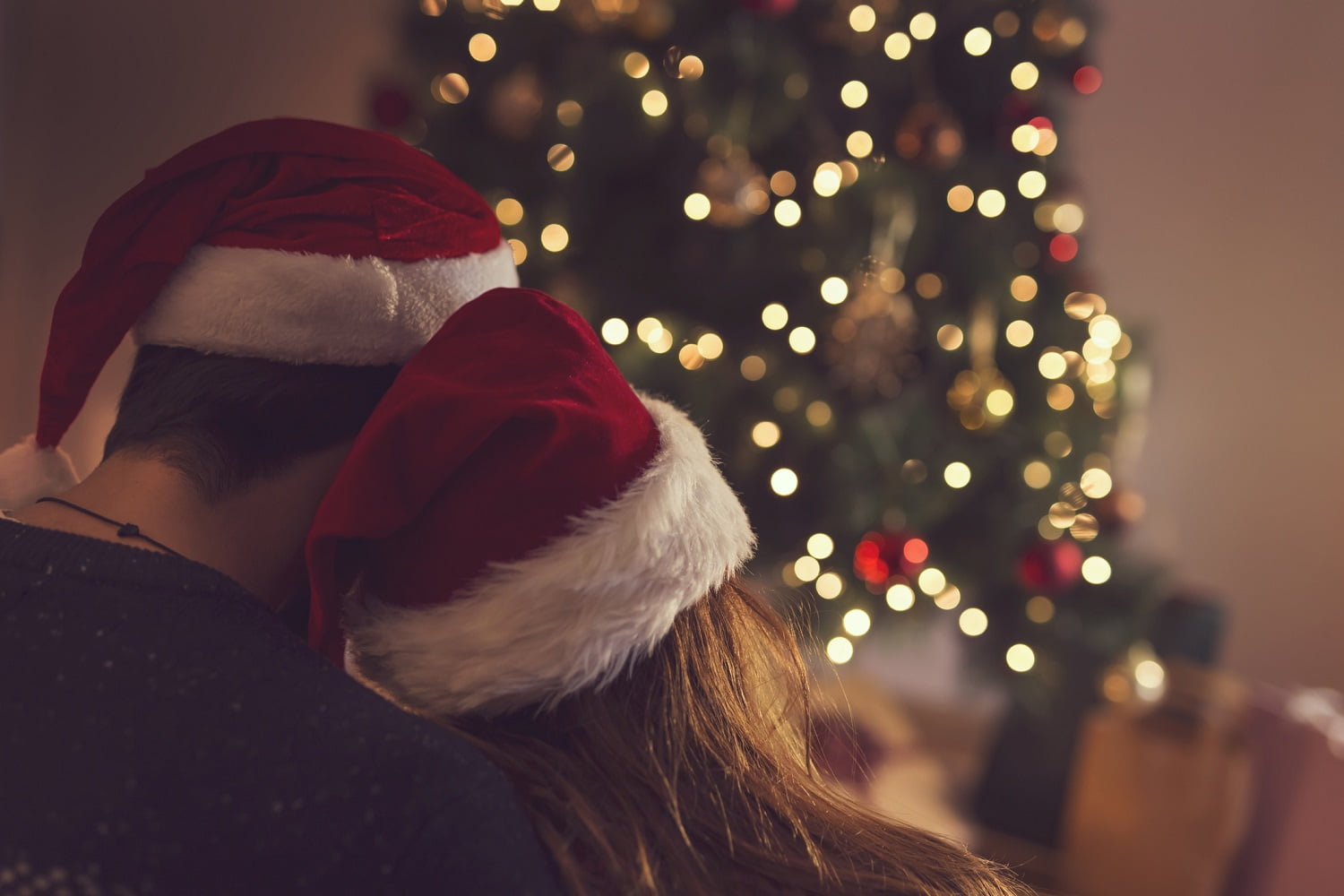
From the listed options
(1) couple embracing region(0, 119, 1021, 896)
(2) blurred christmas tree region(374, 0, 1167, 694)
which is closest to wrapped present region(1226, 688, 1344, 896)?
(2) blurred christmas tree region(374, 0, 1167, 694)

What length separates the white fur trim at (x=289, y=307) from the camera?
651mm

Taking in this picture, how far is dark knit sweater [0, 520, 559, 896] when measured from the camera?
460 mm

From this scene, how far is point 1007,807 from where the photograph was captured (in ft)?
6.97

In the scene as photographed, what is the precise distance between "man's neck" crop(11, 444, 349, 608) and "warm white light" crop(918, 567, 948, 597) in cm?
138

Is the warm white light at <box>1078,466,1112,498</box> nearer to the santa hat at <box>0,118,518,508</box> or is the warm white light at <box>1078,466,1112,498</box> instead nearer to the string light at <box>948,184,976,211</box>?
the string light at <box>948,184,976,211</box>

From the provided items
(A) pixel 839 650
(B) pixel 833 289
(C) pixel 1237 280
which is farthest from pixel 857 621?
(C) pixel 1237 280

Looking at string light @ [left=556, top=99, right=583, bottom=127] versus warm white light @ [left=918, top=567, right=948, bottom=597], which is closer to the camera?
string light @ [left=556, top=99, right=583, bottom=127]

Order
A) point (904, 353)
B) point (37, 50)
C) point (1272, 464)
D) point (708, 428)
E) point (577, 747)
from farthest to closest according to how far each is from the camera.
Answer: point (1272, 464) → point (904, 353) → point (37, 50) → point (708, 428) → point (577, 747)

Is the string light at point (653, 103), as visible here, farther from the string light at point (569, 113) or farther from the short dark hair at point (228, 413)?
the short dark hair at point (228, 413)

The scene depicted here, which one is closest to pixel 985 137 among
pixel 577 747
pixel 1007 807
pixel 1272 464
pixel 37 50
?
pixel 1272 464

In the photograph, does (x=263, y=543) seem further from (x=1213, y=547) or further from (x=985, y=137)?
(x=1213, y=547)

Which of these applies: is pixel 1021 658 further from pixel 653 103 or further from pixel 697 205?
pixel 653 103

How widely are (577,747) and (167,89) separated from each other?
187cm

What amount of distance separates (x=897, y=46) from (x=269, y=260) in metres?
1.51
